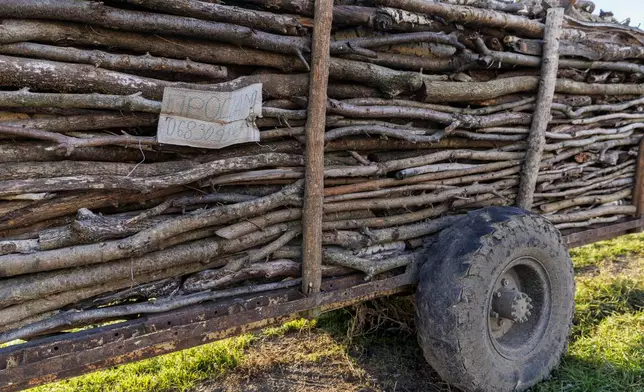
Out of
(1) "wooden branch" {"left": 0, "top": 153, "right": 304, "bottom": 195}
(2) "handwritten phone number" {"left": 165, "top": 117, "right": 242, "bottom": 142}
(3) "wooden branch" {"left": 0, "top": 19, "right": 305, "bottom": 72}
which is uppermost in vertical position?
(3) "wooden branch" {"left": 0, "top": 19, "right": 305, "bottom": 72}

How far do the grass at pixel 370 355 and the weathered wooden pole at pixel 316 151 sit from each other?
1.23m

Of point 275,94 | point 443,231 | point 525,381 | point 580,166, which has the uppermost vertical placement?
point 275,94

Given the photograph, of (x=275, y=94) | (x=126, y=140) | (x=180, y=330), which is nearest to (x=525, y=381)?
(x=180, y=330)

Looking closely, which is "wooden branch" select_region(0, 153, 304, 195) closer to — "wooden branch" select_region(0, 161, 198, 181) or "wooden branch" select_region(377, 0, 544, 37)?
"wooden branch" select_region(0, 161, 198, 181)

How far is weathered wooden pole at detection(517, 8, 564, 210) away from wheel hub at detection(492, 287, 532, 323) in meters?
0.74

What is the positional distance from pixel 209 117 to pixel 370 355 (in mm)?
2250

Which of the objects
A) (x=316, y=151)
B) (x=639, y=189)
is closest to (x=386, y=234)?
(x=316, y=151)

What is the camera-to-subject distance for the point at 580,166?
11.6 ft

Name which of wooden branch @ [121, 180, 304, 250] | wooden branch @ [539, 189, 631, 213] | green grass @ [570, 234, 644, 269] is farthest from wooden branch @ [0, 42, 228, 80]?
green grass @ [570, 234, 644, 269]

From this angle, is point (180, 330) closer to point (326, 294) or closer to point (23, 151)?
point (326, 294)

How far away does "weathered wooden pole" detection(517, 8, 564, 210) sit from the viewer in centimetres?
309

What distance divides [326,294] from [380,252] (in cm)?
46

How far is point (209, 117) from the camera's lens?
2.08 meters

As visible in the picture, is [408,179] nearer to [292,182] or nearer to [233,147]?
[292,182]
